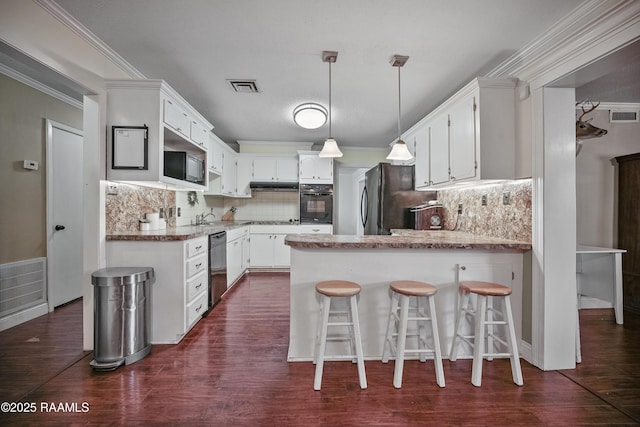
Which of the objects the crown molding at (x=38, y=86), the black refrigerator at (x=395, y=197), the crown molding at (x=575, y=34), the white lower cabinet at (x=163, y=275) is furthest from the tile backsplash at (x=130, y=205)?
the crown molding at (x=575, y=34)

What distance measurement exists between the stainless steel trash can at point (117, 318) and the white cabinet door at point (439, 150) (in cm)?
291

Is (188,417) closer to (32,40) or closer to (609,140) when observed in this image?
(32,40)

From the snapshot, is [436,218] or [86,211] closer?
[86,211]

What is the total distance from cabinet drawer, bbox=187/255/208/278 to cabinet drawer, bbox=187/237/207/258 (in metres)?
0.06

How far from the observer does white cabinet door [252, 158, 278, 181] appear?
18.0 ft

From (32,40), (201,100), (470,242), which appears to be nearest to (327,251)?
(470,242)

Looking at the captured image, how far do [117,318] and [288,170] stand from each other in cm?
381

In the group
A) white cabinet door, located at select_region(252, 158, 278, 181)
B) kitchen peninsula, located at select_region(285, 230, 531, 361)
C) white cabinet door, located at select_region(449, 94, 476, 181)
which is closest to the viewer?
kitchen peninsula, located at select_region(285, 230, 531, 361)

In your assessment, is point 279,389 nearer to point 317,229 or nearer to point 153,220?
point 153,220

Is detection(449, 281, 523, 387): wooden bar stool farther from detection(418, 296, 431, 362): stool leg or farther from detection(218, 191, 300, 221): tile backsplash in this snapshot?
detection(218, 191, 300, 221): tile backsplash

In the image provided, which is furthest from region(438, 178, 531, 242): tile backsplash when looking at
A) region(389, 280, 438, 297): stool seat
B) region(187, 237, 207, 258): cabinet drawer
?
region(187, 237, 207, 258): cabinet drawer

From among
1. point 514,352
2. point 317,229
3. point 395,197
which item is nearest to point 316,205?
point 317,229

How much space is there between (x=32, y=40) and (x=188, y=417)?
2520 mm

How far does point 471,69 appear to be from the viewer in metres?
2.75
